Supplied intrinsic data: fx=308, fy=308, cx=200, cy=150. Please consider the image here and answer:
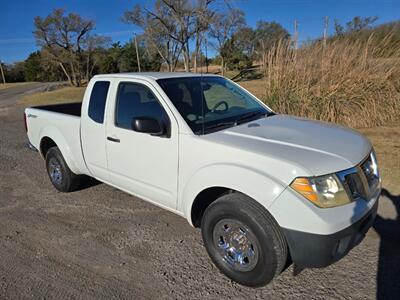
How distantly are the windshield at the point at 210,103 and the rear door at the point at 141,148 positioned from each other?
193 mm

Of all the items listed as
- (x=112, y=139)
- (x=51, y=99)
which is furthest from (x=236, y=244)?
(x=51, y=99)

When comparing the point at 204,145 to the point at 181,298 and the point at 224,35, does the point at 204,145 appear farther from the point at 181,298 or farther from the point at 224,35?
the point at 224,35

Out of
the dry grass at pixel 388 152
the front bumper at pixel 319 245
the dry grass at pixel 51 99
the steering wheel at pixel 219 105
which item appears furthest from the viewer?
the dry grass at pixel 51 99

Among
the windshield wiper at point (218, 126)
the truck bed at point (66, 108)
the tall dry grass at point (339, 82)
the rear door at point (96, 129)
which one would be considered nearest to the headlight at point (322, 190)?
the windshield wiper at point (218, 126)

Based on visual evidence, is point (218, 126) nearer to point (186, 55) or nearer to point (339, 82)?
point (339, 82)

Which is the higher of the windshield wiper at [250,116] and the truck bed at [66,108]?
the windshield wiper at [250,116]

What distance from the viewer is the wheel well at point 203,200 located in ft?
9.21

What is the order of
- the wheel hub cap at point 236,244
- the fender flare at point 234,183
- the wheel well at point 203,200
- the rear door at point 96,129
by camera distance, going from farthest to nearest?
the rear door at point 96,129 < the wheel well at point 203,200 < the wheel hub cap at point 236,244 < the fender flare at point 234,183

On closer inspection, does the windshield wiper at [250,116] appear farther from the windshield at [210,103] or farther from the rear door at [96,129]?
the rear door at [96,129]

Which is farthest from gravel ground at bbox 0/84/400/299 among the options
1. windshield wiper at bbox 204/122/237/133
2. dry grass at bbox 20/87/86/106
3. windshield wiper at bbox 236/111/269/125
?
dry grass at bbox 20/87/86/106

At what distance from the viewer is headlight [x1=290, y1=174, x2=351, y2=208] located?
2182 millimetres

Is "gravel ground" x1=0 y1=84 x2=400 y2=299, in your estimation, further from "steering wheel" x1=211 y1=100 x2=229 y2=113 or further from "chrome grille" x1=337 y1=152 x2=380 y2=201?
"steering wheel" x1=211 y1=100 x2=229 y2=113

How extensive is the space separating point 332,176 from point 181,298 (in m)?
1.56

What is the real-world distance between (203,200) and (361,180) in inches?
53.3
